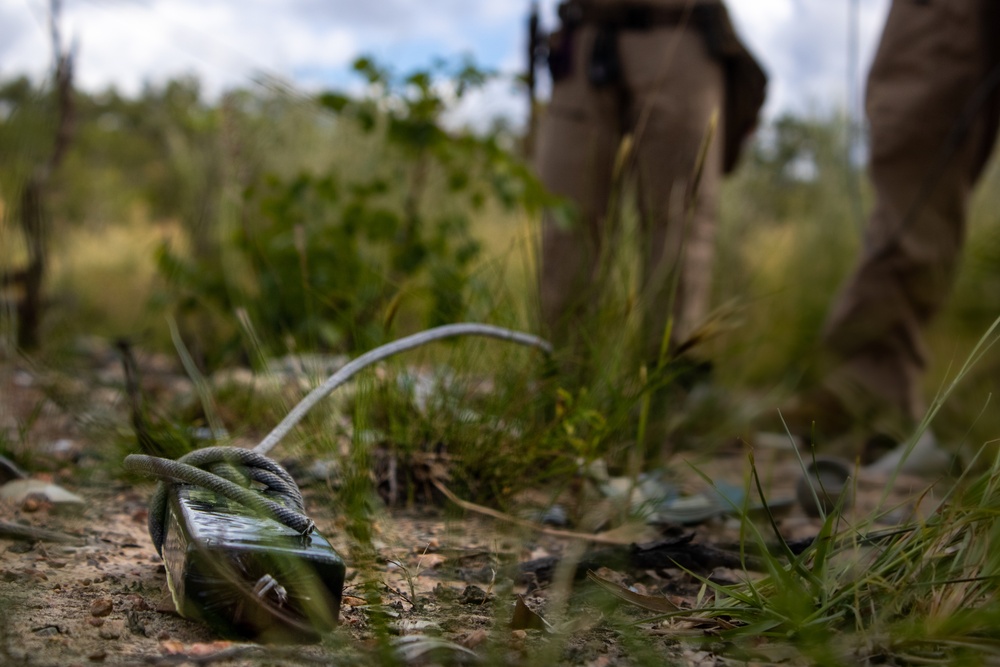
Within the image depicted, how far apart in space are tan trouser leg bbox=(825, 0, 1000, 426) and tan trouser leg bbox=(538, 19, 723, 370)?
0.53 m

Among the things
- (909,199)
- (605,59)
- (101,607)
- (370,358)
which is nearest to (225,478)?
(101,607)

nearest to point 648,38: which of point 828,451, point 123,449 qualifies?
point 828,451

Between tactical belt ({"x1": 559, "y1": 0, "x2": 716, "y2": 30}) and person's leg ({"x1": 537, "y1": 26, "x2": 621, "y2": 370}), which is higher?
tactical belt ({"x1": 559, "y1": 0, "x2": 716, "y2": 30})

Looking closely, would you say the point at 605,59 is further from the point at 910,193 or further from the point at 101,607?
the point at 101,607

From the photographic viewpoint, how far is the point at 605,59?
2.58 m

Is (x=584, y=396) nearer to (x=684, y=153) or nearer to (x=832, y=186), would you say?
(x=684, y=153)

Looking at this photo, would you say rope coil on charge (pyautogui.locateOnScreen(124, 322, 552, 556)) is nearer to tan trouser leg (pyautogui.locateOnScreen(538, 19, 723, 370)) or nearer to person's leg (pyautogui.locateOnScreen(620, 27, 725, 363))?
tan trouser leg (pyautogui.locateOnScreen(538, 19, 723, 370))

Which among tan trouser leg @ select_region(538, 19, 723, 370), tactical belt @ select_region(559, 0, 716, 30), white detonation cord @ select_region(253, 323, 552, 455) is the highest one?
tactical belt @ select_region(559, 0, 716, 30)

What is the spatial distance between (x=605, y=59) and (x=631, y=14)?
0.16 meters

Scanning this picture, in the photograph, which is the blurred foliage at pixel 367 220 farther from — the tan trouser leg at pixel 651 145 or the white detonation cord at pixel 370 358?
the white detonation cord at pixel 370 358

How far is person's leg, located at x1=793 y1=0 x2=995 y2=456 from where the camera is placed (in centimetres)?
258

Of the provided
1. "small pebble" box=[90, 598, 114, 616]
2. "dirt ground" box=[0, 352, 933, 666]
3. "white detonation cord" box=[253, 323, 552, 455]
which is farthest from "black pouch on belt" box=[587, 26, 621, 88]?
"small pebble" box=[90, 598, 114, 616]

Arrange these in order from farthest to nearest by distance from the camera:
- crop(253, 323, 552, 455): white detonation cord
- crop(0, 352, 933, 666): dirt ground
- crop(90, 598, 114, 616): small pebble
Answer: crop(253, 323, 552, 455): white detonation cord, crop(90, 598, 114, 616): small pebble, crop(0, 352, 933, 666): dirt ground

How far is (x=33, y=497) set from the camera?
1362 mm
